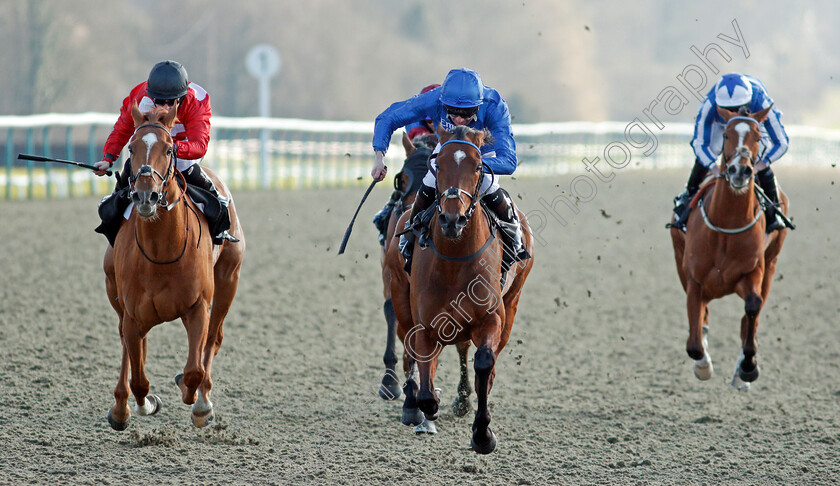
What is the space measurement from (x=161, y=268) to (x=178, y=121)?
37.0 inches

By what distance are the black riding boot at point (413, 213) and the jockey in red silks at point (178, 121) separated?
1.06 meters

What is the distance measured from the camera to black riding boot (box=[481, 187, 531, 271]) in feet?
17.4

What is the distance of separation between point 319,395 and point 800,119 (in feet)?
190

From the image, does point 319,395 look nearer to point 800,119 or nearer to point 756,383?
point 756,383

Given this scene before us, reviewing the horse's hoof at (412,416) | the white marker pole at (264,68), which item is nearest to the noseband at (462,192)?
the horse's hoof at (412,416)

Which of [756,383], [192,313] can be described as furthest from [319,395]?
[756,383]

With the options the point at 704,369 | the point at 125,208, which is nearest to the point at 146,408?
the point at 125,208

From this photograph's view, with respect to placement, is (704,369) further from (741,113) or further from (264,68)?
(264,68)

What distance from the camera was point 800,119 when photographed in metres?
59.2

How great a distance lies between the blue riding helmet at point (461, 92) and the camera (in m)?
5.16

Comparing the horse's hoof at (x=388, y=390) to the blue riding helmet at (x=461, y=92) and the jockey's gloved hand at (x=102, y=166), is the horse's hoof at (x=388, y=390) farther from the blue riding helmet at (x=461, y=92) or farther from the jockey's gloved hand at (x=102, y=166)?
the jockey's gloved hand at (x=102, y=166)

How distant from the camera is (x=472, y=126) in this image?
539cm

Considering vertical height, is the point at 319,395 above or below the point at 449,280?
below

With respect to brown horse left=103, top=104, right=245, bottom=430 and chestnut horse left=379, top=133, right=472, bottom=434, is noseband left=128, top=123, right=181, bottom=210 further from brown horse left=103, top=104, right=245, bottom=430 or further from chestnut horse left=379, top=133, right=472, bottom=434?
chestnut horse left=379, top=133, right=472, bottom=434
